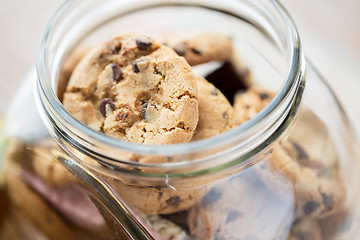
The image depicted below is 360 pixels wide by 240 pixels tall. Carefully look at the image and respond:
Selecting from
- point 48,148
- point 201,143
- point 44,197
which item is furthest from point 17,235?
point 201,143

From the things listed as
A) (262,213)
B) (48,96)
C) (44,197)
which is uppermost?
(48,96)

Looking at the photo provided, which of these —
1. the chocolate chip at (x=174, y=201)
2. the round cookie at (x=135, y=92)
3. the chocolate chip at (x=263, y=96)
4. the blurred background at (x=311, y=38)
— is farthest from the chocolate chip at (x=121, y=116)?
the blurred background at (x=311, y=38)

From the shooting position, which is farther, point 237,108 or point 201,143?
point 237,108

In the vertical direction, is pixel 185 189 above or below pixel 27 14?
above

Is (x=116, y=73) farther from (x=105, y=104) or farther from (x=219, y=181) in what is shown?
(x=219, y=181)

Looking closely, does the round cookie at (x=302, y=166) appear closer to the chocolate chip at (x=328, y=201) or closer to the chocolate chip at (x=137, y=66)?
the chocolate chip at (x=328, y=201)

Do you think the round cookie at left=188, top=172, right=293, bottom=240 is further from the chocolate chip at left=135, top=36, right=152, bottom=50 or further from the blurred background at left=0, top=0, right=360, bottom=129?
the blurred background at left=0, top=0, right=360, bottom=129

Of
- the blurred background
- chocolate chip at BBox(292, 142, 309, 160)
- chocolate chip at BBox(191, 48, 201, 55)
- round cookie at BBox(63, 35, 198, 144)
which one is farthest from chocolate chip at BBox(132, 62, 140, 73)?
the blurred background

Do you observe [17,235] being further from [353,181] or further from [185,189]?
[353,181]
